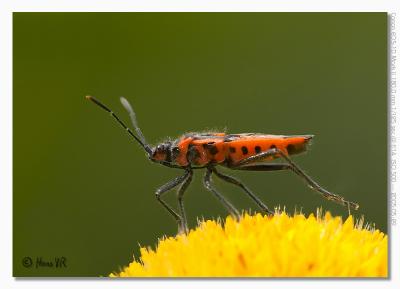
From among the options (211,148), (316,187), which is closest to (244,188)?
(211,148)

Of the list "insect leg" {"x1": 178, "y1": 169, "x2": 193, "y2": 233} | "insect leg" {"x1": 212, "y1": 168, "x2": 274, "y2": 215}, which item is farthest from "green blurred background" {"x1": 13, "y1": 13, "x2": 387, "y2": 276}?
"insect leg" {"x1": 212, "y1": 168, "x2": 274, "y2": 215}

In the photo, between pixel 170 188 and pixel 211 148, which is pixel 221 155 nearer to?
pixel 211 148

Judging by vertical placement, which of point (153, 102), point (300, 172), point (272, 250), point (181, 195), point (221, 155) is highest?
point (153, 102)

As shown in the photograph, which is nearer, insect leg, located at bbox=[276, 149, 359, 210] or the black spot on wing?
insect leg, located at bbox=[276, 149, 359, 210]

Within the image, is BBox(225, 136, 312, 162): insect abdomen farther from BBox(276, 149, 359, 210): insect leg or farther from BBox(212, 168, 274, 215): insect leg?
BBox(212, 168, 274, 215): insect leg

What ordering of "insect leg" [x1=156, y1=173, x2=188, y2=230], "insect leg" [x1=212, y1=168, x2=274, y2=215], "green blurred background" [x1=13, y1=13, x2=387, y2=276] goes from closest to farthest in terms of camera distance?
"insect leg" [x1=212, y1=168, x2=274, y2=215] < "insect leg" [x1=156, y1=173, x2=188, y2=230] < "green blurred background" [x1=13, y1=13, x2=387, y2=276]

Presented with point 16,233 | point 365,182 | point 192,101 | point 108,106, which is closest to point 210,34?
point 192,101

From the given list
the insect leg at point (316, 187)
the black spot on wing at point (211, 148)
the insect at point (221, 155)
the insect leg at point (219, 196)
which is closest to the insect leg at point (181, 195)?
the insect at point (221, 155)
